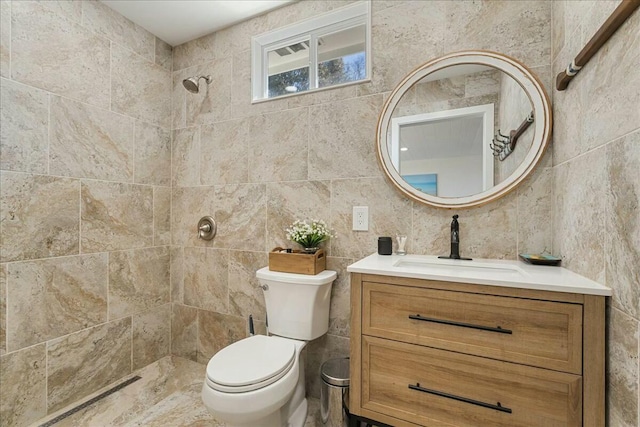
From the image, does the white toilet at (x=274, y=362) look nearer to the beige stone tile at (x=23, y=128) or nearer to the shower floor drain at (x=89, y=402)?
the shower floor drain at (x=89, y=402)

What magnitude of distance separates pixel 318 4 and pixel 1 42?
167cm

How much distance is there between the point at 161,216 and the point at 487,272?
7.23 feet

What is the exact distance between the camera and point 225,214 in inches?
84.4

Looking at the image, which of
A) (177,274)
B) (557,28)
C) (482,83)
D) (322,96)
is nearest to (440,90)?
(482,83)

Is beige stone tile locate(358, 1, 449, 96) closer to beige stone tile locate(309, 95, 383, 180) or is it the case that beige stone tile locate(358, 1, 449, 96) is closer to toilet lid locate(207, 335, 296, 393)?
beige stone tile locate(309, 95, 383, 180)

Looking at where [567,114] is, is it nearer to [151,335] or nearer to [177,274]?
[177,274]

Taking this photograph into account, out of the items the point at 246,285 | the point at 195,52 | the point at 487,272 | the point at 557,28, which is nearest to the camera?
the point at 487,272

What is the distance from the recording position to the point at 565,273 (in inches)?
44.2

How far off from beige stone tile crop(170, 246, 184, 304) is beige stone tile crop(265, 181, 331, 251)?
2.68 feet

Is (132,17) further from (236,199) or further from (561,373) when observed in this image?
(561,373)

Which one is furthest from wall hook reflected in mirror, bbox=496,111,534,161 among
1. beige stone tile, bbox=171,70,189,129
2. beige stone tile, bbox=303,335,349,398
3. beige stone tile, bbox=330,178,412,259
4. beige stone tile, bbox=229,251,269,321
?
beige stone tile, bbox=171,70,189,129

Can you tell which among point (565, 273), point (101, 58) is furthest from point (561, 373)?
point (101, 58)

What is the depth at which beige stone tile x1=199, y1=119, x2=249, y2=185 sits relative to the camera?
2076 mm

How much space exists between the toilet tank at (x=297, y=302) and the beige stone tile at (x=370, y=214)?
0.67 ft
